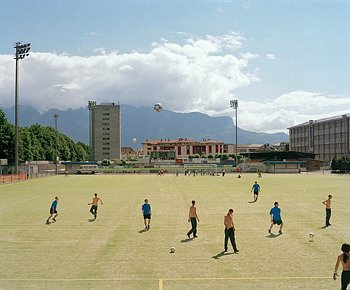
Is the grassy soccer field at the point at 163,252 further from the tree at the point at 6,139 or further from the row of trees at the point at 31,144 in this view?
the row of trees at the point at 31,144

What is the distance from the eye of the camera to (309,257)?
52.5 feet

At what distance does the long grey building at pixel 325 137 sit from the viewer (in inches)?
4921

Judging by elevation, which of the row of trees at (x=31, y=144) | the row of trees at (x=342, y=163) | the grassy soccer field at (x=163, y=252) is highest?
the row of trees at (x=31, y=144)

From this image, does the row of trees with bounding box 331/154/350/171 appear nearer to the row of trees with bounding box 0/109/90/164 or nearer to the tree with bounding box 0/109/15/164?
the row of trees with bounding box 0/109/90/164

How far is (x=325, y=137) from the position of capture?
136750 mm

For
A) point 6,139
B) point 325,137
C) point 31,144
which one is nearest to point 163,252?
point 6,139

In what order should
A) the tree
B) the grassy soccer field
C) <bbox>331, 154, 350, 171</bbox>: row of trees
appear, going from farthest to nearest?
<bbox>331, 154, 350, 171</bbox>: row of trees
the tree
the grassy soccer field

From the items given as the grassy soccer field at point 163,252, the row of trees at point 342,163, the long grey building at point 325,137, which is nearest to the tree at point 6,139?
the grassy soccer field at point 163,252

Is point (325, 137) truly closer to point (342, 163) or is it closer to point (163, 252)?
point (342, 163)

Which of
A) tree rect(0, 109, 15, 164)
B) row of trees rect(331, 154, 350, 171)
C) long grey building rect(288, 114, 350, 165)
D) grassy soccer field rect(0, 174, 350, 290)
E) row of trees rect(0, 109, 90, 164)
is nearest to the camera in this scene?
grassy soccer field rect(0, 174, 350, 290)

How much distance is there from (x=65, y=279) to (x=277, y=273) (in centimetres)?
670

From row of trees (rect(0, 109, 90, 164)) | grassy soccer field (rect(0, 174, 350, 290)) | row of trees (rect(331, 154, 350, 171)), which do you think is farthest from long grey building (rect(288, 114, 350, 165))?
grassy soccer field (rect(0, 174, 350, 290))

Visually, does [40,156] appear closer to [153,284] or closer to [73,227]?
[73,227]

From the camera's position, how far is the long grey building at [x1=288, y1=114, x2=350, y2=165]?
125 m
